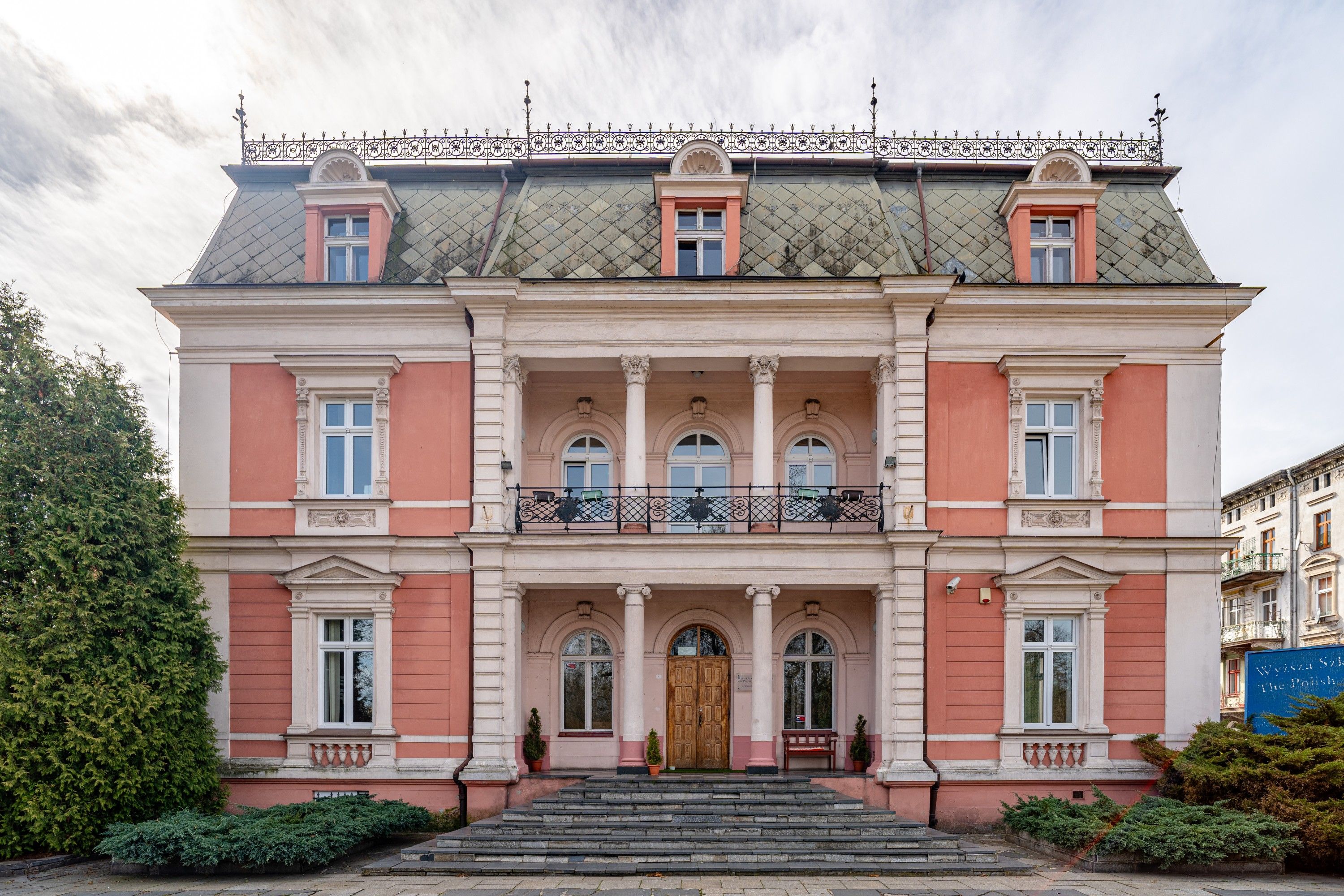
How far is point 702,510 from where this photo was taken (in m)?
15.7

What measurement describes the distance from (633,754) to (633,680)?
1.22 metres

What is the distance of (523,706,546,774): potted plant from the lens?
51.4ft

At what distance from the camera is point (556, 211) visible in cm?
1686

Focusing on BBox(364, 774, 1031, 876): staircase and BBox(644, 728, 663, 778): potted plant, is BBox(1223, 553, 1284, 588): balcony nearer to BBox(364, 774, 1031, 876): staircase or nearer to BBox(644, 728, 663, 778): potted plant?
BBox(364, 774, 1031, 876): staircase

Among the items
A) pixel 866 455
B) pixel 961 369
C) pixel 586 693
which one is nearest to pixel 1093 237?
pixel 961 369

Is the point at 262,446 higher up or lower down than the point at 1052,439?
lower down

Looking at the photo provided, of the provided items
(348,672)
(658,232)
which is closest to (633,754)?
(348,672)

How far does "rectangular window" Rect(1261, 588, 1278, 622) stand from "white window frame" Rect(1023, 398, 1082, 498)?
30767 millimetres

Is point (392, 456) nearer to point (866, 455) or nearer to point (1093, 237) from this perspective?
point (866, 455)

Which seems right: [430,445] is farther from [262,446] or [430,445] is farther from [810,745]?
[810,745]

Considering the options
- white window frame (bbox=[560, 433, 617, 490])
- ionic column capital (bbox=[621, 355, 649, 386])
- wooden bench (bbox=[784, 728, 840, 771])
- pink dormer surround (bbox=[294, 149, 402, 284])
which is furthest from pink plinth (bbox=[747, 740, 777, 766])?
pink dormer surround (bbox=[294, 149, 402, 284])

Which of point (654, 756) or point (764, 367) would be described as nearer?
point (654, 756)

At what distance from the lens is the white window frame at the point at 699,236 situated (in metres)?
16.2

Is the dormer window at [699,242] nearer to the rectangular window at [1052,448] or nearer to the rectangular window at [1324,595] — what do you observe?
the rectangular window at [1052,448]
